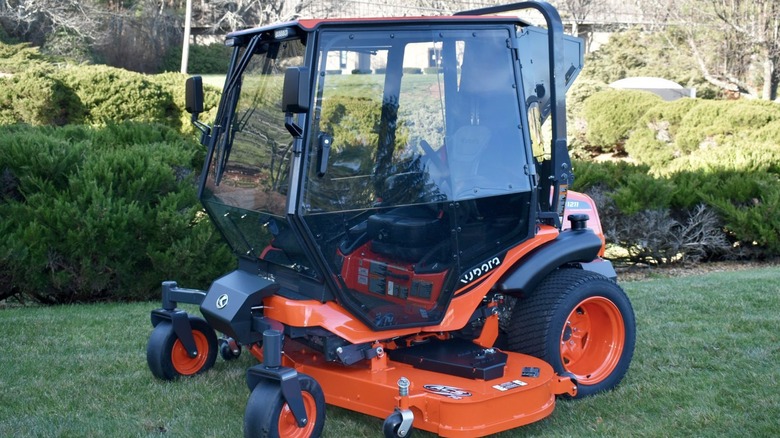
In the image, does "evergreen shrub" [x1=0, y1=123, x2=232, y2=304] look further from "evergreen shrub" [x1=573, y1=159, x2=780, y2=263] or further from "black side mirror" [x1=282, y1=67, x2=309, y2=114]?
"evergreen shrub" [x1=573, y1=159, x2=780, y2=263]

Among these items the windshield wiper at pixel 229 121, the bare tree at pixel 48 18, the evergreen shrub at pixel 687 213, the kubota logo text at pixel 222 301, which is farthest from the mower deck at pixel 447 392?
the bare tree at pixel 48 18

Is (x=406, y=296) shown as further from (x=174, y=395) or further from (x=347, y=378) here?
(x=174, y=395)

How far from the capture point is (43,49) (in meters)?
26.3

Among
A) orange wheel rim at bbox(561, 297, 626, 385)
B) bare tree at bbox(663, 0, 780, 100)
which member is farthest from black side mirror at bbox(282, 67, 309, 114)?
bare tree at bbox(663, 0, 780, 100)

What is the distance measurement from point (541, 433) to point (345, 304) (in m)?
1.17

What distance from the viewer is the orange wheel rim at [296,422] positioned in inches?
161

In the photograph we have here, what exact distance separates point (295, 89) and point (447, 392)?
1.59 metres

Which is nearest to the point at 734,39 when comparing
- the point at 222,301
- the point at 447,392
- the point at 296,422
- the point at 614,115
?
the point at 614,115

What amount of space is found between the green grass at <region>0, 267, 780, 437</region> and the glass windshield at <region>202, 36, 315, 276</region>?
879 millimetres

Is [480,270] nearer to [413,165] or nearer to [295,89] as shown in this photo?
[413,165]

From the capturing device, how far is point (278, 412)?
402 cm

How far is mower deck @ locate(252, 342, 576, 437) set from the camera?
4.13m

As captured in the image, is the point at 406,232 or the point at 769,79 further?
the point at 769,79

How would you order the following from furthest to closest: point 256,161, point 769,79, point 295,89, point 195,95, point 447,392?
point 769,79 → point 195,95 → point 256,161 → point 447,392 → point 295,89
